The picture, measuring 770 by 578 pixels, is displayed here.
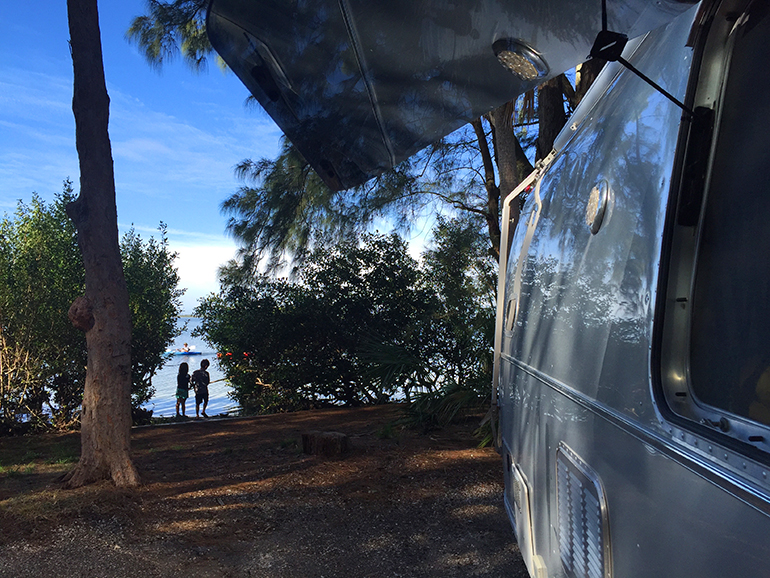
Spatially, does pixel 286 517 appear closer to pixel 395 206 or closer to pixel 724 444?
pixel 724 444

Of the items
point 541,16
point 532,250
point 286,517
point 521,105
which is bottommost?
point 286,517

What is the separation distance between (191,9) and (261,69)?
6565 mm

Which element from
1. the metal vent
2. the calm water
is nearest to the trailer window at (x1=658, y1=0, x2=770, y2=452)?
the metal vent

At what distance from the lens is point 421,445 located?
23.2 ft

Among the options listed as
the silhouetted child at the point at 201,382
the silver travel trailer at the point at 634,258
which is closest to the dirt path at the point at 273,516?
the silver travel trailer at the point at 634,258

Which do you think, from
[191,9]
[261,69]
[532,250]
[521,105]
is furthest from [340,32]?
[521,105]

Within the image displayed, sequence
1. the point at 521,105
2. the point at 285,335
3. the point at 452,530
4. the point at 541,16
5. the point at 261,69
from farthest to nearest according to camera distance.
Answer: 1. the point at 285,335
2. the point at 521,105
3. the point at 452,530
4. the point at 261,69
5. the point at 541,16

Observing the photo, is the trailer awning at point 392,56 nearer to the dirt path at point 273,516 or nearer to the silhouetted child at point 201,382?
the dirt path at point 273,516

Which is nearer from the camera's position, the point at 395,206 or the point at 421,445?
the point at 421,445

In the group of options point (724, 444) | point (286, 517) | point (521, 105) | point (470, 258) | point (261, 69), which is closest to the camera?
point (724, 444)

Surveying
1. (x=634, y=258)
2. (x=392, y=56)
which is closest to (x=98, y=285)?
(x=392, y=56)

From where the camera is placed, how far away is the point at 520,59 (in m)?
2.03

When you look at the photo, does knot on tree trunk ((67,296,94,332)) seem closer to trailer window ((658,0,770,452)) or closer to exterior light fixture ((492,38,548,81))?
exterior light fixture ((492,38,548,81))

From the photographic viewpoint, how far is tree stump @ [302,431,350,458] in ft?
22.0
